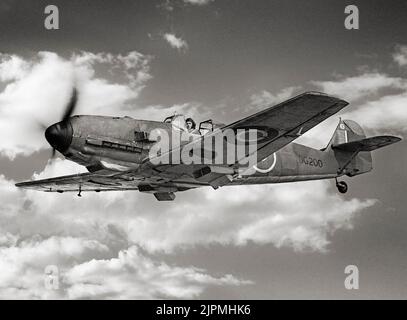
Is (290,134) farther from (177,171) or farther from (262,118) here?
(177,171)

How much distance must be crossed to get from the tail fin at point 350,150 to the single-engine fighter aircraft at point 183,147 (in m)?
1.50

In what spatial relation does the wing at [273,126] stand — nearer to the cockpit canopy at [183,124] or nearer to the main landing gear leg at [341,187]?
the cockpit canopy at [183,124]

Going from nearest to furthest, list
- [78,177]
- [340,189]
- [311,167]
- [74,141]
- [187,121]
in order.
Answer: [74,141] < [187,121] < [78,177] < [311,167] < [340,189]

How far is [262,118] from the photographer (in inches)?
440

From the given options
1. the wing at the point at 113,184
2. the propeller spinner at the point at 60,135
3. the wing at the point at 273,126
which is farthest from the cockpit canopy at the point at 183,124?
the propeller spinner at the point at 60,135

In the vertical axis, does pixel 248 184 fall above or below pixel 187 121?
below

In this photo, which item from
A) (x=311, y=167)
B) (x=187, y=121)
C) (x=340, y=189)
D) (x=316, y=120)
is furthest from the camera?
(x=340, y=189)

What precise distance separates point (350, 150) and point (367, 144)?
3.30 ft

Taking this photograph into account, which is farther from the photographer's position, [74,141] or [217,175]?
[217,175]

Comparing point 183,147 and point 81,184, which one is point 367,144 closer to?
point 183,147

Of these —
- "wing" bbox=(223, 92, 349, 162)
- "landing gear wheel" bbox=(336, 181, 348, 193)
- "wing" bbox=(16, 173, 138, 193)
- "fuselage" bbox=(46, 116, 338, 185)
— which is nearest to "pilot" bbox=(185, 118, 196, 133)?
"fuselage" bbox=(46, 116, 338, 185)

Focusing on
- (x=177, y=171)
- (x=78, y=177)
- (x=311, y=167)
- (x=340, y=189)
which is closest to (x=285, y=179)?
(x=311, y=167)

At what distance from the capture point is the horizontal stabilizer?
15264mm

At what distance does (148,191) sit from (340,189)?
21.4 feet
